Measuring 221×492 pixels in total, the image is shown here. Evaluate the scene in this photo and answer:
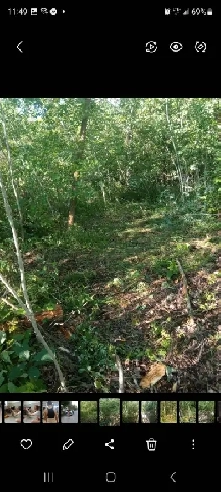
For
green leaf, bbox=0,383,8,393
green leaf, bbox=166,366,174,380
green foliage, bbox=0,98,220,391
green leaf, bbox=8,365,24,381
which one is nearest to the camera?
green leaf, bbox=0,383,8,393

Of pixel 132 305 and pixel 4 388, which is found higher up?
pixel 132 305

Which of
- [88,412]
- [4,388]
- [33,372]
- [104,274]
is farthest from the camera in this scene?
[104,274]

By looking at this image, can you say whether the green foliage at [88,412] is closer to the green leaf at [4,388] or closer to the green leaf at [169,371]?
the green leaf at [4,388]

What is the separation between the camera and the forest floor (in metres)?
3.99

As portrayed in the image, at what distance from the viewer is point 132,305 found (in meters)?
5.28

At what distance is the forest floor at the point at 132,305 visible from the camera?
3994mm
